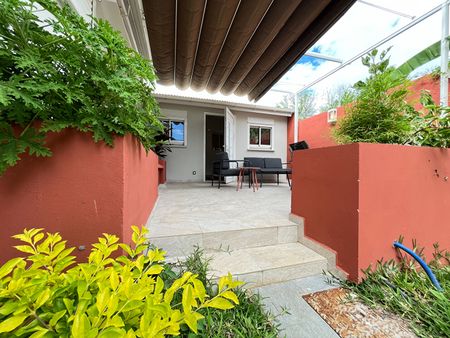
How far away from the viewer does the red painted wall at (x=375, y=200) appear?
1340 mm

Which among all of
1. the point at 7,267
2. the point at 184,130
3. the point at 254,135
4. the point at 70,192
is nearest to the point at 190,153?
the point at 184,130

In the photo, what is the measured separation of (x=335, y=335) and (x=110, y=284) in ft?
3.88

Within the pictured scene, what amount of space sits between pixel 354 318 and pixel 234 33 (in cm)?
384

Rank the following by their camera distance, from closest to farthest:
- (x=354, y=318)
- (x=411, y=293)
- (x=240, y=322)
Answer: (x=240, y=322)
(x=354, y=318)
(x=411, y=293)

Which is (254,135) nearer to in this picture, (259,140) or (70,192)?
(259,140)

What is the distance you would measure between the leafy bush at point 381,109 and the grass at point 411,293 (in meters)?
0.93

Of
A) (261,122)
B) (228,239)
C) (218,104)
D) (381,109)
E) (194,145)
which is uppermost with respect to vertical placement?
(218,104)

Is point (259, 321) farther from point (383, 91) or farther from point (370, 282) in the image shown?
point (383, 91)

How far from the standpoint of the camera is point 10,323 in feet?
1.36

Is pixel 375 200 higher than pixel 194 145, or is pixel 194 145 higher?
pixel 194 145

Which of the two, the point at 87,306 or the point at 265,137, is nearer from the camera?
the point at 87,306

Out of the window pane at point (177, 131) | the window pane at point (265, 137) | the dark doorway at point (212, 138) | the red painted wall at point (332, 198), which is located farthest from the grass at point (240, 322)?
the dark doorway at point (212, 138)

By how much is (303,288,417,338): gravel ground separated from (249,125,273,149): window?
5.77 m

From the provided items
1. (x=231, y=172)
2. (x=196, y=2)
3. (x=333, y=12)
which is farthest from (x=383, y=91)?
(x=231, y=172)
